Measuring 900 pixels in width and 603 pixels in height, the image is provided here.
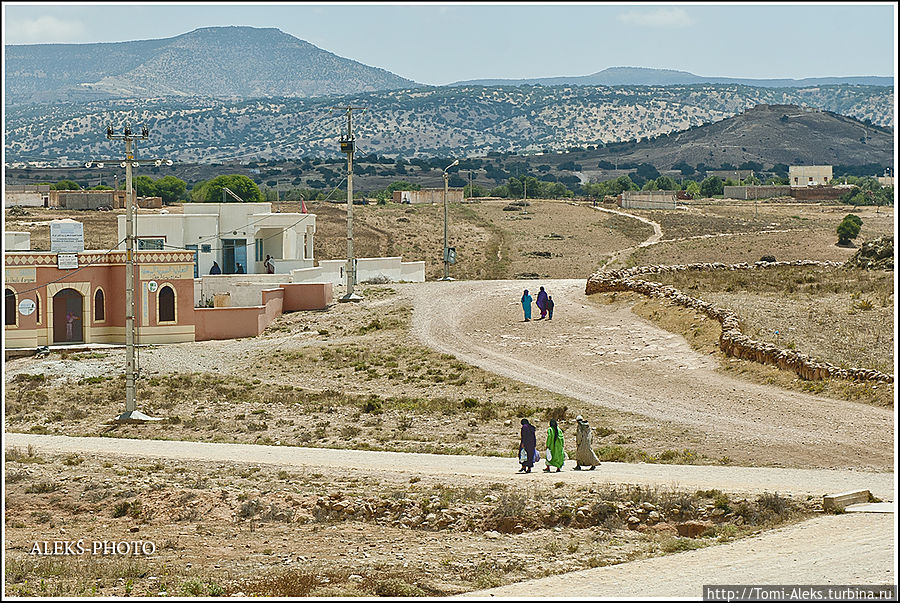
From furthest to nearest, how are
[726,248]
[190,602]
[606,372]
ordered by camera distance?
1. [726,248]
2. [606,372]
3. [190,602]

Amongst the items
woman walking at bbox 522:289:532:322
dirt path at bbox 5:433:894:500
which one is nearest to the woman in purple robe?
woman walking at bbox 522:289:532:322

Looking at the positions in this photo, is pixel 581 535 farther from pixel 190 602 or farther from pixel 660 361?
pixel 660 361

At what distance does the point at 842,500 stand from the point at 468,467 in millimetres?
7339

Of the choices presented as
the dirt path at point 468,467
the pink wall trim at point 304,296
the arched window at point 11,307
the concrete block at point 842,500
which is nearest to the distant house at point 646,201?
the pink wall trim at point 304,296

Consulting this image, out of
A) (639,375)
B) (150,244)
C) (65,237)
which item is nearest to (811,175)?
(150,244)

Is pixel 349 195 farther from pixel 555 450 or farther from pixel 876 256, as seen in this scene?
pixel 555 450

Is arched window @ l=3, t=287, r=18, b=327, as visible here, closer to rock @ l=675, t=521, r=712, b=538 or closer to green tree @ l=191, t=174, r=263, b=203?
rock @ l=675, t=521, r=712, b=538

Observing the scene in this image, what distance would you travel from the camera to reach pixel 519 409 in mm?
29172

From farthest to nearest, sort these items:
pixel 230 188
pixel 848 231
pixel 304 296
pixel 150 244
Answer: pixel 230 188
pixel 848 231
pixel 150 244
pixel 304 296

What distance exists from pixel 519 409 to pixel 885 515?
1277cm

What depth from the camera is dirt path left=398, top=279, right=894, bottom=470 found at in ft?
78.7

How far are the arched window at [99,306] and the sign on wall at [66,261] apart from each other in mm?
1456

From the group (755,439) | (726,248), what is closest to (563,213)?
(726,248)

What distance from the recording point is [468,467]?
2247 centimetres
